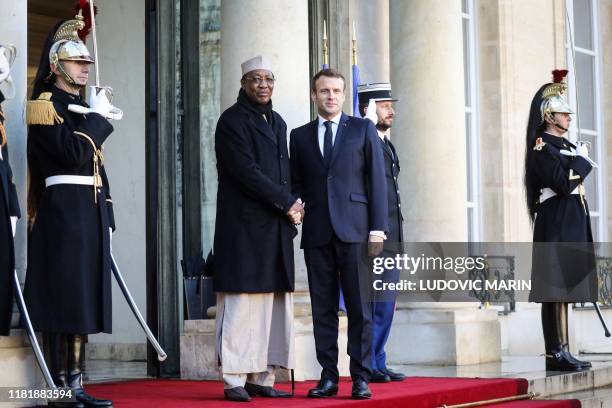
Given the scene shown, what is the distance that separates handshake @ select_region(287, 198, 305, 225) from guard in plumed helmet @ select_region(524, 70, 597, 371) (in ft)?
9.99

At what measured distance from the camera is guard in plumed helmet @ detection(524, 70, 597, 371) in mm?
9930

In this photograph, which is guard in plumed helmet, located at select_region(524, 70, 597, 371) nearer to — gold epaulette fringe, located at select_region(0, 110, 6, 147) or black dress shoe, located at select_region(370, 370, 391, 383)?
black dress shoe, located at select_region(370, 370, 391, 383)

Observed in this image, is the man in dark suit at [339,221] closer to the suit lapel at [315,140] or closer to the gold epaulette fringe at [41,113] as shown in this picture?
the suit lapel at [315,140]

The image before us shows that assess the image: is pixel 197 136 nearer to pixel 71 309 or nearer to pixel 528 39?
pixel 71 309

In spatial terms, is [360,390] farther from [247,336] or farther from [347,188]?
[347,188]

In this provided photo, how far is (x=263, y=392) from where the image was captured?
757 centimetres

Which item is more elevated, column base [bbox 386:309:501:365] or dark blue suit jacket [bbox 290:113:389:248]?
dark blue suit jacket [bbox 290:113:389:248]

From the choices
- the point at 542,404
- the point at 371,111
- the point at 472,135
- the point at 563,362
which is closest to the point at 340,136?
the point at 371,111

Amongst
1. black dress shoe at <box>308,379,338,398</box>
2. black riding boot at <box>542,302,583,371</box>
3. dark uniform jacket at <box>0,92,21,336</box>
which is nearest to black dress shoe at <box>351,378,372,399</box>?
black dress shoe at <box>308,379,338,398</box>

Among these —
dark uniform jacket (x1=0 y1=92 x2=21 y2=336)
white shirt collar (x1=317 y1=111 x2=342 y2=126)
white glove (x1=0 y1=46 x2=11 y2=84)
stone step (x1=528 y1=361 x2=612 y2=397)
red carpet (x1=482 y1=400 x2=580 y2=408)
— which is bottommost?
red carpet (x1=482 y1=400 x2=580 y2=408)

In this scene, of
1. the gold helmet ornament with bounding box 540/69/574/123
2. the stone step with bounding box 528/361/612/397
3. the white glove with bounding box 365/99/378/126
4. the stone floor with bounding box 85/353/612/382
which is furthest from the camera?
the gold helmet ornament with bounding box 540/69/574/123

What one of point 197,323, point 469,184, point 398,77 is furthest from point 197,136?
point 469,184

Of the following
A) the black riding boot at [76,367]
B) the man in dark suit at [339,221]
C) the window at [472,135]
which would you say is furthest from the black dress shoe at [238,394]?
the window at [472,135]

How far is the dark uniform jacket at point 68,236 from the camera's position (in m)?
6.57
